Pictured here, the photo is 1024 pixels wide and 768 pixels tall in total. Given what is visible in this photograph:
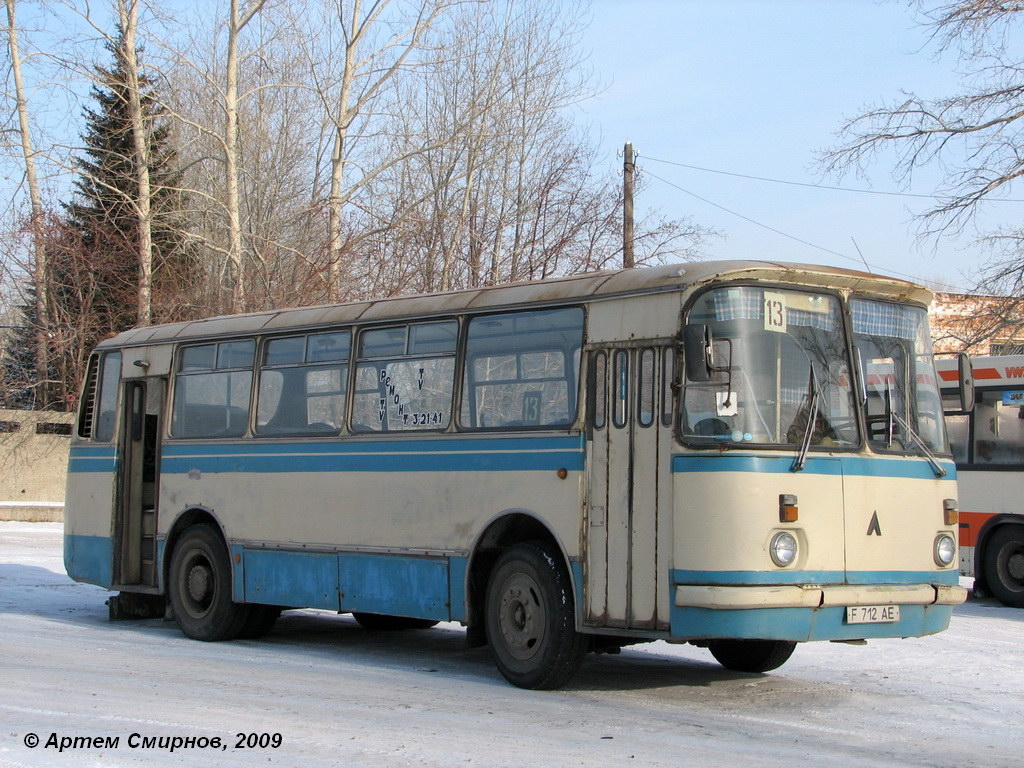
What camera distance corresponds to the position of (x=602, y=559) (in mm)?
9281

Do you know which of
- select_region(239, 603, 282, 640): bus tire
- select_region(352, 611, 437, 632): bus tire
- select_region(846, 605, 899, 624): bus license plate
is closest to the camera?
select_region(846, 605, 899, 624): bus license plate

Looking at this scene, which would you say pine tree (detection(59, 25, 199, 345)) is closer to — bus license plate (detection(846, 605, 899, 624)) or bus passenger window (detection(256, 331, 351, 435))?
bus passenger window (detection(256, 331, 351, 435))

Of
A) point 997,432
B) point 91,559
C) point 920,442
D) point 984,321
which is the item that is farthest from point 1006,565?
point 91,559

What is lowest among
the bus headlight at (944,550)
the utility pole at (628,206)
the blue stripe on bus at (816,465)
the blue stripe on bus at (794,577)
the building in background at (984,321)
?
the blue stripe on bus at (794,577)

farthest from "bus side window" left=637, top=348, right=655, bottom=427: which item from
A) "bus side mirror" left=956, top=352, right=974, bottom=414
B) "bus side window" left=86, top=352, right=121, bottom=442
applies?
"bus side window" left=86, top=352, right=121, bottom=442

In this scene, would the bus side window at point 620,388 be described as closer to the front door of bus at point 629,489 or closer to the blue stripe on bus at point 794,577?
the front door of bus at point 629,489

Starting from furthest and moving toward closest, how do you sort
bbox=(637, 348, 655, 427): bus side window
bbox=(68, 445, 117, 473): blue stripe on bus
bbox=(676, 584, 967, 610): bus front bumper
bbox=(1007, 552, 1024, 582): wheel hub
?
1. bbox=(1007, 552, 1024, 582): wheel hub
2. bbox=(68, 445, 117, 473): blue stripe on bus
3. bbox=(637, 348, 655, 427): bus side window
4. bbox=(676, 584, 967, 610): bus front bumper

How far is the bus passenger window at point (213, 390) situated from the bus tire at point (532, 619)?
3845mm

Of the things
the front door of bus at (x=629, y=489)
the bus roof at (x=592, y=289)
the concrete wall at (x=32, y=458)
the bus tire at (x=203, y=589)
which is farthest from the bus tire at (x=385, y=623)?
the concrete wall at (x=32, y=458)

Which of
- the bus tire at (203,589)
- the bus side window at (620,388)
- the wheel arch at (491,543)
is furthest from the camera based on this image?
the bus tire at (203,589)

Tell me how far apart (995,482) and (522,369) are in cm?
949

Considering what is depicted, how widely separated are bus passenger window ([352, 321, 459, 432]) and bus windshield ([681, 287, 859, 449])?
252 cm

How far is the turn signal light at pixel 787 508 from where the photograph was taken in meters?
8.72

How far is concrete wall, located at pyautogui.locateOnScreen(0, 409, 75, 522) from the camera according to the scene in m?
36.4
